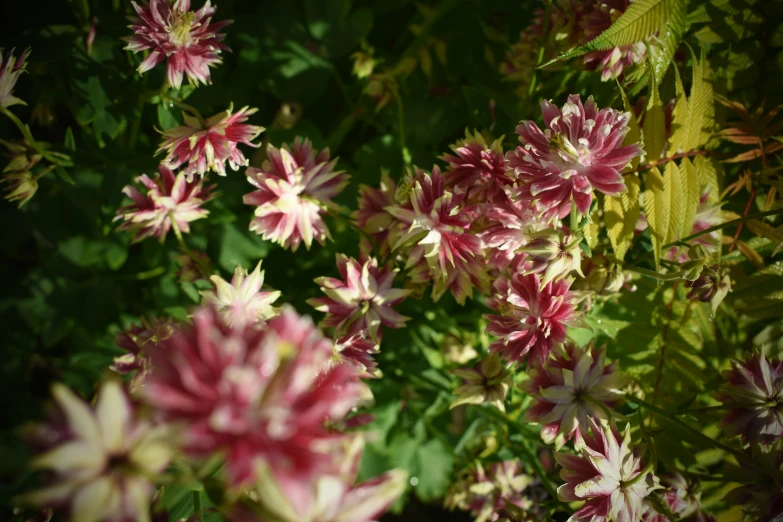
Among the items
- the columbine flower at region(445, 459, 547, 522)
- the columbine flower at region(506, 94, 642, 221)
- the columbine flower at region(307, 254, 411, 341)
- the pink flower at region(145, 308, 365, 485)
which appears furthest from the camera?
the columbine flower at region(445, 459, 547, 522)

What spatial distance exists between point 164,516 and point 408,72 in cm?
101

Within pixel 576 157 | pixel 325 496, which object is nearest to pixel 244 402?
pixel 325 496

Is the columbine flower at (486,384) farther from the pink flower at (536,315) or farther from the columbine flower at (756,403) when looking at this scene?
the columbine flower at (756,403)

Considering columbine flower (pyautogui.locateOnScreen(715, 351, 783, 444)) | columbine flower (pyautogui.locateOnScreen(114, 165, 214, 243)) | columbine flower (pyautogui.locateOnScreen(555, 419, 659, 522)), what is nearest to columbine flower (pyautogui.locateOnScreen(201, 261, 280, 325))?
columbine flower (pyautogui.locateOnScreen(114, 165, 214, 243))

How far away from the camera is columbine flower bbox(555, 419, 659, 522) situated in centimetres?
72

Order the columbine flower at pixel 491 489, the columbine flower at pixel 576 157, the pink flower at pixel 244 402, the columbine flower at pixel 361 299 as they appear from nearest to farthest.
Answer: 1. the pink flower at pixel 244 402
2. the columbine flower at pixel 576 157
3. the columbine flower at pixel 361 299
4. the columbine flower at pixel 491 489

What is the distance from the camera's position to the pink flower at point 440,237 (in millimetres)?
756

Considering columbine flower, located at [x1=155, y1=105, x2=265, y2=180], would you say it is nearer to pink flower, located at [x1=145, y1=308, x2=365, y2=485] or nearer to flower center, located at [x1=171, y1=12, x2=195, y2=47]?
flower center, located at [x1=171, y1=12, x2=195, y2=47]

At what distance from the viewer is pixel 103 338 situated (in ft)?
4.27

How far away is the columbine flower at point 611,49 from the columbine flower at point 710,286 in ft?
1.14

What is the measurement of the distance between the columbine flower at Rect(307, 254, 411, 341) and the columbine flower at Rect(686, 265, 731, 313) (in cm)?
44

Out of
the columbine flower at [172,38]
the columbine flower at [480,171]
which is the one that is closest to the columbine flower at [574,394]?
the columbine flower at [480,171]

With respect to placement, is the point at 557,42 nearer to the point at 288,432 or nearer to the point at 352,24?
the point at 352,24

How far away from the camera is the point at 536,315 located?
752mm
